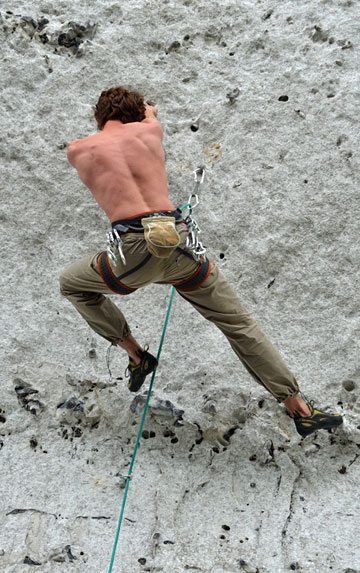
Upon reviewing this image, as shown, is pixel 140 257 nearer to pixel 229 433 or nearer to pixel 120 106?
pixel 120 106

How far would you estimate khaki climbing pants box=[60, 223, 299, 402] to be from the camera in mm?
3090

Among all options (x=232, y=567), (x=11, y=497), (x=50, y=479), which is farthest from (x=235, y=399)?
(x=11, y=497)

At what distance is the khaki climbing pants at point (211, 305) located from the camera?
3.09 metres

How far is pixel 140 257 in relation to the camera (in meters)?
2.96

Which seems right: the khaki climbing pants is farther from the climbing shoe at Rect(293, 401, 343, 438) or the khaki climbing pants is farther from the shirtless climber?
the climbing shoe at Rect(293, 401, 343, 438)

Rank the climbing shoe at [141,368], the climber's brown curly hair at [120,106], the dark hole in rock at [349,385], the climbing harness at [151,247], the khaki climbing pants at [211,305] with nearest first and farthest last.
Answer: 1. the climbing harness at [151,247]
2. the khaki climbing pants at [211,305]
3. the climber's brown curly hair at [120,106]
4. the climbing shoe at [141,368]
5. the dark hole in rock at [349,385]

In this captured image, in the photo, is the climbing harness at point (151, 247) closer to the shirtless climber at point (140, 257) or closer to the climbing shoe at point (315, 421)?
the shirtless climber at point (140, 257)

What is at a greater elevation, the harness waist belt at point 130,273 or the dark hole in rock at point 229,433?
the harness waist belt at point 130,273

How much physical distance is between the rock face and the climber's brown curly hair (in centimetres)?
104

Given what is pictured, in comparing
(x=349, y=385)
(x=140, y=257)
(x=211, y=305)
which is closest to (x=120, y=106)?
(x=140, y=257)

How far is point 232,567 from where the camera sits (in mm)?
3084

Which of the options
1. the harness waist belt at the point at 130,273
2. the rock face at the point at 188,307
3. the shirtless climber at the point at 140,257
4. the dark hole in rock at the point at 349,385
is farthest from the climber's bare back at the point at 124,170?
the dark hole in rock at the point at 349,385

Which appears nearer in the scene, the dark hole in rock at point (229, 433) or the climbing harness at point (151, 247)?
the climbing harness at point (151, 247)

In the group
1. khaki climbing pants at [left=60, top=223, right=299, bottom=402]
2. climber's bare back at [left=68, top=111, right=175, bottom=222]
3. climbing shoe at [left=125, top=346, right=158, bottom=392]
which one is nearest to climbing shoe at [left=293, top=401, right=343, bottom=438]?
khaki climbing pants at [left=60, top=223, right=299, bottom=402]
